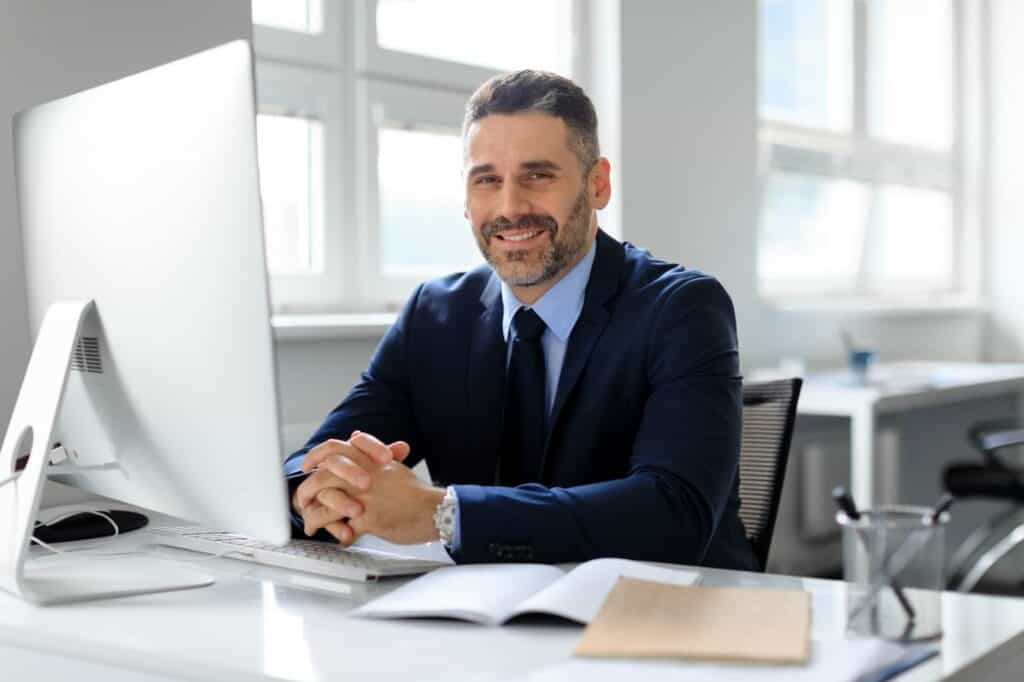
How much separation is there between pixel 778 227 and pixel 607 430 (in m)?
3.00

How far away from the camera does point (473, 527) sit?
4.34ft

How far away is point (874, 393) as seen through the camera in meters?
3.45

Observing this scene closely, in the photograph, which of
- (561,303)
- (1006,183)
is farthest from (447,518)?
(1006,183)

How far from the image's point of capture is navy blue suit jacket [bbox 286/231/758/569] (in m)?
1.37

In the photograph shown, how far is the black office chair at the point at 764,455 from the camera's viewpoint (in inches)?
71.7

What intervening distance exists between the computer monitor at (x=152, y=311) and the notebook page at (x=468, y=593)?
0.13 meters

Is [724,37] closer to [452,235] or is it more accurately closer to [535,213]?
[452,235]

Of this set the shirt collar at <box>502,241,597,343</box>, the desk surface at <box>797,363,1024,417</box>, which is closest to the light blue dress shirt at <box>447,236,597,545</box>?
the shirt collar at <box>502,241,597,343</box>

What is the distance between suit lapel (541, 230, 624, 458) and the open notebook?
19.6 inches

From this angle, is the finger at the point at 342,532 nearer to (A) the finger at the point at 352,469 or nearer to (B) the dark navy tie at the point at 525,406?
(A) the finger at the point at 352,469

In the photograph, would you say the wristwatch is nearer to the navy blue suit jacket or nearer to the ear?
the navy blue suit jacket

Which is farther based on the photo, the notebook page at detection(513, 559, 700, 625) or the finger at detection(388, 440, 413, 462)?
the finger at detection(388, 440, 413, 462)

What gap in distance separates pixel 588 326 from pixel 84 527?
2.42 feet

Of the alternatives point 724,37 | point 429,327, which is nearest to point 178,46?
point 429,327
